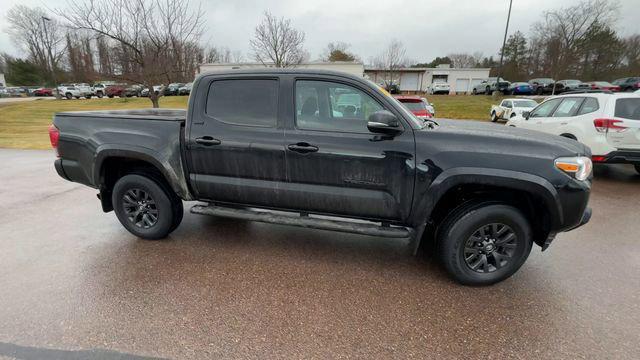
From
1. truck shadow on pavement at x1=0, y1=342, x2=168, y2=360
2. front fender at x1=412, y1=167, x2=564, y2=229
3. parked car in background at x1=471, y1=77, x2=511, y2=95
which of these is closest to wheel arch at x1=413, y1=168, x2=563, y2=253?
front fender at x1=412, y1=167, x2=564, y2=229

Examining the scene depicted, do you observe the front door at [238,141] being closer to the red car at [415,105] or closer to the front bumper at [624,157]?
the front bumper at [624,157]

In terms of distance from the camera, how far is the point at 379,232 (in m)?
3.09

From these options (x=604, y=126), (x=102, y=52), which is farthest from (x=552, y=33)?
(x=102, y=52)

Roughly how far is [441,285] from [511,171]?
1.22 m

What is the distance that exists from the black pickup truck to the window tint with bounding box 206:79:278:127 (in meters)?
0.01

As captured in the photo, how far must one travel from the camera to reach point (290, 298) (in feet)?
9.47

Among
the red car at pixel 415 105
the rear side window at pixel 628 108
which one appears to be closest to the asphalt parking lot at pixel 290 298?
the rear side window at pixel 628 108

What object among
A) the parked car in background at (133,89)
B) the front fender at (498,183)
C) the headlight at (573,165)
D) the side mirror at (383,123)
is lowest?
the front fender at (498,183)

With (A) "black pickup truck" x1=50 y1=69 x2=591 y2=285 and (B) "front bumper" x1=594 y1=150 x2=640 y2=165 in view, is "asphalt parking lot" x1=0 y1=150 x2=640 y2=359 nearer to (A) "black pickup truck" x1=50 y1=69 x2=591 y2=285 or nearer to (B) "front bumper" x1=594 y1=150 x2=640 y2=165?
(A) "black pickup truck" x1=50 y1=69 x2=591 y2=285

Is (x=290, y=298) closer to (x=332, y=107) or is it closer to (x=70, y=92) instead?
(x=332, y=107)

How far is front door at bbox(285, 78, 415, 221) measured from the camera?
9.86 ft

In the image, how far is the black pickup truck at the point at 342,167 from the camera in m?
2.83

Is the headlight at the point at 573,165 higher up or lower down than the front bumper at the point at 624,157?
higher up

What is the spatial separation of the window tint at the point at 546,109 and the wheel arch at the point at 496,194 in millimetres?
5988
